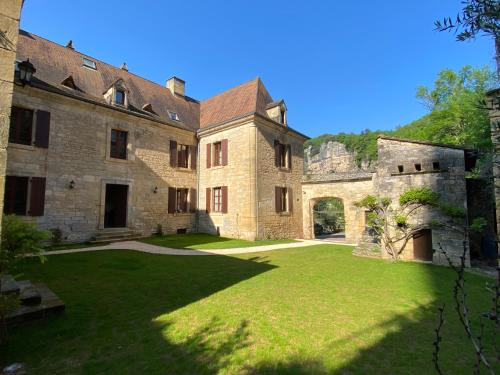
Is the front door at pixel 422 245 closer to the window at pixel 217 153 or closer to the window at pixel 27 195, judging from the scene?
the window at pixel 217 153

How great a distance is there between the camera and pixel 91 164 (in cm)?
1133

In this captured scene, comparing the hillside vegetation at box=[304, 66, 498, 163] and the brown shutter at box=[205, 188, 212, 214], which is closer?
the brown shutter at box=[205, 188, 212, 214]

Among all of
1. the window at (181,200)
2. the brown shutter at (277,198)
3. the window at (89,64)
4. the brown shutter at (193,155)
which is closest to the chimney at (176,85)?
the brown shutter at (193,155)

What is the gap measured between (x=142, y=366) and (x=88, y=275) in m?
4.15

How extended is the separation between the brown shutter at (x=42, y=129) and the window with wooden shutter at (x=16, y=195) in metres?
1.49

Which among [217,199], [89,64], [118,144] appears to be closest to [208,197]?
[217,199]

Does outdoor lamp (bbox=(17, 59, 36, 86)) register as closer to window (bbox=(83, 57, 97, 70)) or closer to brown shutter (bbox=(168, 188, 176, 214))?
window (bbox=(83, 57, 97, 70))

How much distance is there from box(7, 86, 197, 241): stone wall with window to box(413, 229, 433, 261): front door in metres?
11.2

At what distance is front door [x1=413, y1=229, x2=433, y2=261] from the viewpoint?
8.49 meters

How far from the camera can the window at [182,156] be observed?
14867mm

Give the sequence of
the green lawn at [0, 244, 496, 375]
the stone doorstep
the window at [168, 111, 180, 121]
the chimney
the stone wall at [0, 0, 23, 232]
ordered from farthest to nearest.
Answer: the chimney
the window at [168, 111, 180, 121]
the stone doorstep
the green lawn at [0, 244, 496, 375]
the stone wall at [0, 0, 23, 232]

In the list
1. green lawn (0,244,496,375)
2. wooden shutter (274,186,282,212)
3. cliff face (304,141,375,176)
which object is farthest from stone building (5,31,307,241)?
cliff face (304,141,375,176)

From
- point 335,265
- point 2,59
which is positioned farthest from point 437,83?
point 2,59

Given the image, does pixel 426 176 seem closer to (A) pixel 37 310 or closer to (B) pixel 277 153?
(B) pixel 277 153
